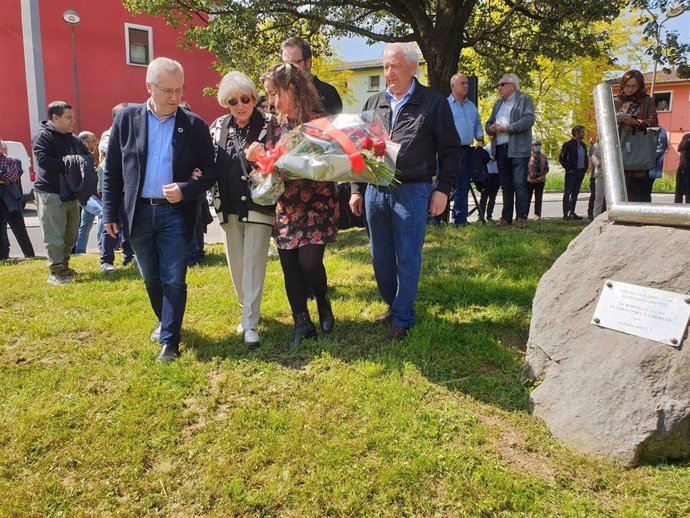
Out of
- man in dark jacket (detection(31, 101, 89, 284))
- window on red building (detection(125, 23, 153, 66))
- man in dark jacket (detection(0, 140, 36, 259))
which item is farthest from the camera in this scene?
window on red building (detection(125, 23, 153, 66))

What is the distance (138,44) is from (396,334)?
78.8ft

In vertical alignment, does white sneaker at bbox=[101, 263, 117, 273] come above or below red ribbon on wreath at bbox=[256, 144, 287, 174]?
below

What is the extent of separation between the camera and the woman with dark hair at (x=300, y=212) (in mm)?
3770

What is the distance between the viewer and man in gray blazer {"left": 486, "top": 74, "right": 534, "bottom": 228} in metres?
7.54

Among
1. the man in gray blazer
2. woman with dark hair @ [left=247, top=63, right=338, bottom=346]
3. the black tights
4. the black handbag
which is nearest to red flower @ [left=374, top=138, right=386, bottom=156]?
woman with dark hair @ [left=247, top=63, right=338, bottom=346]

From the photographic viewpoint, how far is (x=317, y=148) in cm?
353

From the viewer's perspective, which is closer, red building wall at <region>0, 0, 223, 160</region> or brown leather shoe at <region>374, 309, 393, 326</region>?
brown leather shoe at <region>374, 309, 393, 326</region>

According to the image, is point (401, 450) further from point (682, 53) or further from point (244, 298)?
point (682, 53)

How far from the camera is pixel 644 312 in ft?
8.86

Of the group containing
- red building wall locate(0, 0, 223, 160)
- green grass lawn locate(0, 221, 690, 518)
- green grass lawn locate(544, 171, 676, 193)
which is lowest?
green grass lawn locate(0, 221, 690, 518)

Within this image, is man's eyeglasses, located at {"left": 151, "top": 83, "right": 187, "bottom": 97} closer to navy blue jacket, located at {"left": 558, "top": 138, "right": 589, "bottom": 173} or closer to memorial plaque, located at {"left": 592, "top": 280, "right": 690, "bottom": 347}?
memorial plaque, located at {"left": 592, "top": 280, "right": 690, "bottom": 347}

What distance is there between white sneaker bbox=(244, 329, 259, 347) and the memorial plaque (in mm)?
2382

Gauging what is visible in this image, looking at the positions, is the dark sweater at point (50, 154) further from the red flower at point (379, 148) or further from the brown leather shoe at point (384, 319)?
the red flower at point (379, 148)

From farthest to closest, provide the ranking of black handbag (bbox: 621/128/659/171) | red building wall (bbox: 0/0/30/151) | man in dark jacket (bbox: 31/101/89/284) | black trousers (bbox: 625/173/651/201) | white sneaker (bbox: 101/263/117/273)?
1. red building wall (bbox: 0/0/30/151)
2. white sneaker (bbox: 101/263/117/273)
3. man in dark jacket (bbox: 31/101/89/284)
4. black trousers (bbox: 625/173/651/201)
5. black handbag (bbox: 621/128/659/171)
